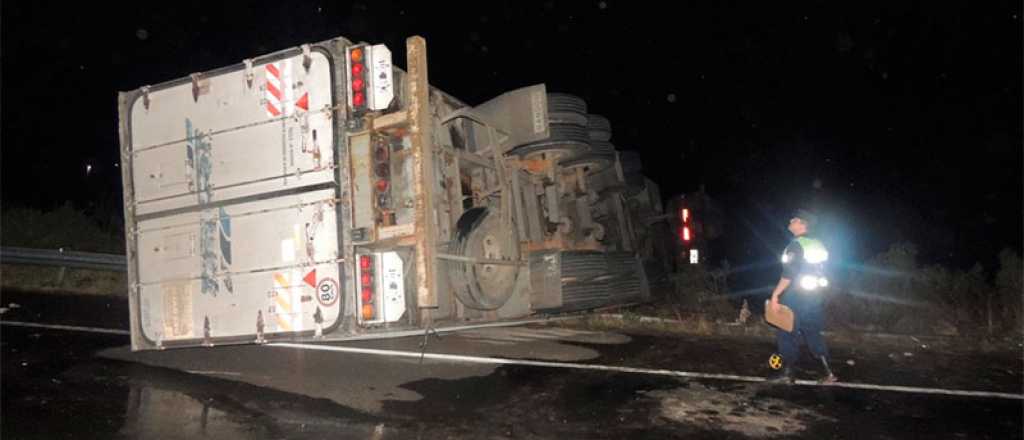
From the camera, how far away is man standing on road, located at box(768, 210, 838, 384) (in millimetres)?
5750

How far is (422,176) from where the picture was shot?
5523 mm

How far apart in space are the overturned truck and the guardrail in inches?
186

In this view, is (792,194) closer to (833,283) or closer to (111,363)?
(833,283)

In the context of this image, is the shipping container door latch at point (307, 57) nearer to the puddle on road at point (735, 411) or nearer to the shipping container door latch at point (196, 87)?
the shipping container door latch at point (196, 87)

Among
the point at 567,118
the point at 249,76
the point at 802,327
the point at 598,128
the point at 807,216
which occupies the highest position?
the point at 249,76

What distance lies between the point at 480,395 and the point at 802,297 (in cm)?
283

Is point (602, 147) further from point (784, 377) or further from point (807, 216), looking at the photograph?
point (784, 377)

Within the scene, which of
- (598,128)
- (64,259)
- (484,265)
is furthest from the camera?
(64,259)

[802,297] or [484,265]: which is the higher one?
[484,265]

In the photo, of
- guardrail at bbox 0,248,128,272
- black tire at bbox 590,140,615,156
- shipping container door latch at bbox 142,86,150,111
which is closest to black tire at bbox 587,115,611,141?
black tire at bbox 590,140,615,156

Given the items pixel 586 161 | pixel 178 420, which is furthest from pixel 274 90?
pixel 586 161

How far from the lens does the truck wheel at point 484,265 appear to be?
604 centimetres

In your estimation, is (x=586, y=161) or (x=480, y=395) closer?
(x=480, y=395)

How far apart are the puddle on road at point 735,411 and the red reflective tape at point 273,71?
A: 3.94m
